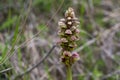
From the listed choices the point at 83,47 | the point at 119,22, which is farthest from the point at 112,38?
the point at 83,47

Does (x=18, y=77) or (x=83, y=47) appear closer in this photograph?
(x=18, y=77)

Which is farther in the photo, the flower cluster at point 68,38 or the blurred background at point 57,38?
the blurred background at point 57,38

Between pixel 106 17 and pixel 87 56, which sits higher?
pixel 106 17

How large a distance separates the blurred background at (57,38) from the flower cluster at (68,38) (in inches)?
34.3

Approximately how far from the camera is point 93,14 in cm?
350

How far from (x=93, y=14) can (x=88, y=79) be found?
3.08 ft

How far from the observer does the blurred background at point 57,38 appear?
A: 2676 millimetres

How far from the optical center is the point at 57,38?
3.06 metres

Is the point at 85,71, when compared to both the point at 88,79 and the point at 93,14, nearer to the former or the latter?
the point at 88,79

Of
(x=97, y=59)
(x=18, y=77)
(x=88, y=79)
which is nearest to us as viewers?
(x=18, y=77)

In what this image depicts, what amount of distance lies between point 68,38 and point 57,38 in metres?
1.56

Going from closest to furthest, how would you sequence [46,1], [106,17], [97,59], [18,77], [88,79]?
[18,77] < [88,79] < [97,59] < [46,1] < [106,17]

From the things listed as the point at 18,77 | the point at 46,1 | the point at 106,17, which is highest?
the point at 46,1

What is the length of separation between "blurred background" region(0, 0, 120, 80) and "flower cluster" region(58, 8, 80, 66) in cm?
87
